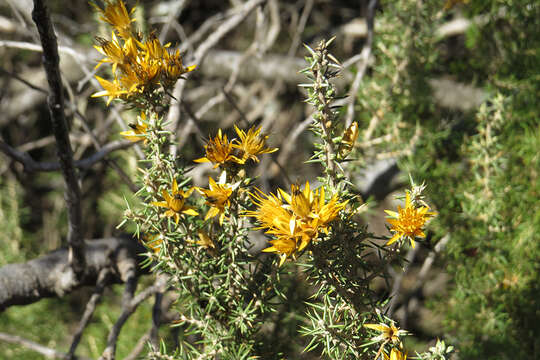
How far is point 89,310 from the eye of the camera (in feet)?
3.51

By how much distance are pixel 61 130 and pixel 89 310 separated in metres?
0.47

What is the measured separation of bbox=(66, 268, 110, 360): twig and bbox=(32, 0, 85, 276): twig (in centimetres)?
7

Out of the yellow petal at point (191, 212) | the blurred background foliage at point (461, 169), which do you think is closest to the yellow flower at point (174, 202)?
the yellow petal at point (191, 212)

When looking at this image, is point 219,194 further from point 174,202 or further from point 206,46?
point 206,46

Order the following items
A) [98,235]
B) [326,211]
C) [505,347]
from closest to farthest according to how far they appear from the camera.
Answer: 1. [326,211]
2. [505,347]
3. [98,235]

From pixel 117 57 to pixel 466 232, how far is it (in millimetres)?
1016

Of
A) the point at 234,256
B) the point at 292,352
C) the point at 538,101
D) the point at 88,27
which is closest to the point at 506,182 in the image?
the point at 538,101

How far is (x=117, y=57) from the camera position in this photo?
2.13ft

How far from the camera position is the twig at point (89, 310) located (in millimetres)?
1032

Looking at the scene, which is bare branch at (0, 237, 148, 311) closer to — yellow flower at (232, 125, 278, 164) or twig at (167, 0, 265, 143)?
twig at (167, 0, 265, 143)

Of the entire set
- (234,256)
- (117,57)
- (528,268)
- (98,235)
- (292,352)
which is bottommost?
(98,235)

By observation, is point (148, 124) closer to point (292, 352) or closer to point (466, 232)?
point (292, 352)

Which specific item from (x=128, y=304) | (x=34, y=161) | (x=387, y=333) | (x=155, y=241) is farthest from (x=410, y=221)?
(x=34, y=161)

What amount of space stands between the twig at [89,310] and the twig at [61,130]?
2.7 inches
